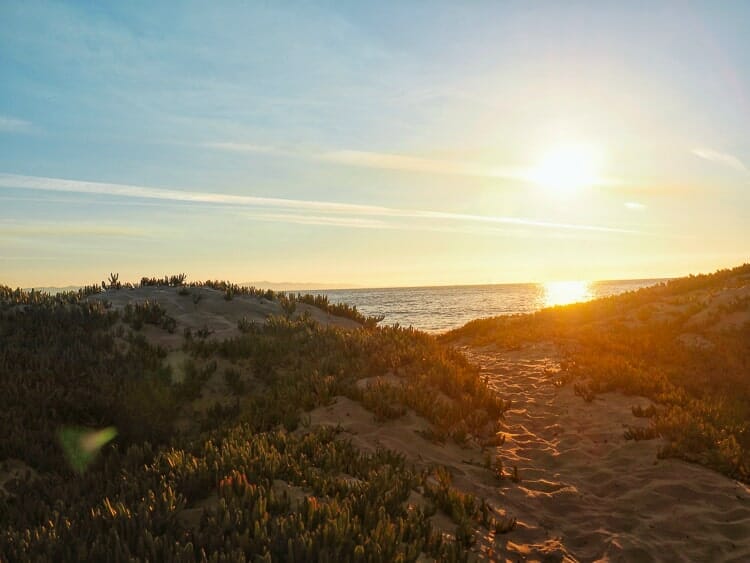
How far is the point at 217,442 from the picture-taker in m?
6.75

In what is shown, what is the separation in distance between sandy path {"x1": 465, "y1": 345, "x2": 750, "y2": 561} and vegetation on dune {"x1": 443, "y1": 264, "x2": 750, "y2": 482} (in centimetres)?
47

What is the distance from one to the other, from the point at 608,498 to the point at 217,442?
17.9 ft

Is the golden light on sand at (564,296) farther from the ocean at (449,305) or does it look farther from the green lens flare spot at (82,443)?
the green lens flare spot at (82,443)

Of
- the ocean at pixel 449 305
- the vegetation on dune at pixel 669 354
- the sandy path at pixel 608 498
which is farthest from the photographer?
the ocean at pixel 449 305

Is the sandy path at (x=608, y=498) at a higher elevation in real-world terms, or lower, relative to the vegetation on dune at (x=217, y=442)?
lower

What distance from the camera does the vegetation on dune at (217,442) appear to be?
404 centimetres

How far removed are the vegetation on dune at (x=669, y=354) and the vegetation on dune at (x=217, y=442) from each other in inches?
124

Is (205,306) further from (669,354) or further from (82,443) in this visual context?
(669,354)

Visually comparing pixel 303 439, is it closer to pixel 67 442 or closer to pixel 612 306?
pixel 67 442

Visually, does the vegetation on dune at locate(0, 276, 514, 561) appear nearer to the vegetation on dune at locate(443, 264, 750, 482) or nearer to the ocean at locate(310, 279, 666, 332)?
the vegetation on dune at locate(443, 264, 750, 482)

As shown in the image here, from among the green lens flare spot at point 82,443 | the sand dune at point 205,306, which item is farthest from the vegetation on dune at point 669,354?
the green lens flare spot at point 82,443

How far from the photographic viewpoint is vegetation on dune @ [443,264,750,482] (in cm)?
834

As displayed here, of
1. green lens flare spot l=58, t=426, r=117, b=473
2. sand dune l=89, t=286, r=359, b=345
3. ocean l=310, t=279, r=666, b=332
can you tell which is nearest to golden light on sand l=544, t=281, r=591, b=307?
ocean l=310, t=279, r=666, b=332

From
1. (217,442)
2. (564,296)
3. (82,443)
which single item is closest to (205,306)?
(82,443)
